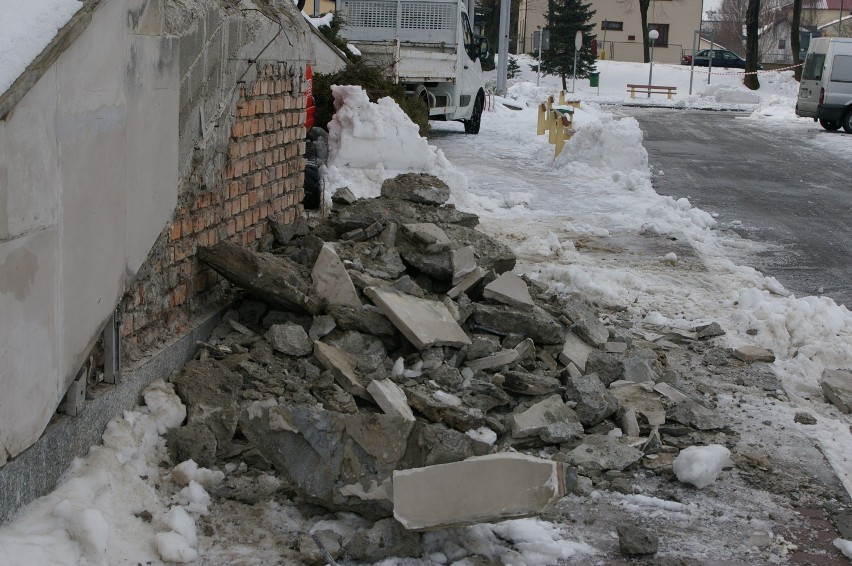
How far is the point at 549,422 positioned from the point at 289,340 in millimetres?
1393

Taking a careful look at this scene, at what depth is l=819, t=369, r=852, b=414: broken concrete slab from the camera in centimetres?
588

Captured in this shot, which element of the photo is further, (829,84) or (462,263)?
(829,84)

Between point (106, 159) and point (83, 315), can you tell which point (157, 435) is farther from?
point (106, 159)

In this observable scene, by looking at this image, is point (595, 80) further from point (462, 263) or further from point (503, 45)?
point (462, 263)

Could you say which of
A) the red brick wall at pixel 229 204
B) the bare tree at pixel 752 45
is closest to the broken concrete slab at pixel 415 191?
the red brick wall at pixel 229 204

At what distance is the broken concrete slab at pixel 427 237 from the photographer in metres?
6.45

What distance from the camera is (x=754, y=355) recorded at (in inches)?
263

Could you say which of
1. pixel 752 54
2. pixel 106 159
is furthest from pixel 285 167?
pixel 752 54

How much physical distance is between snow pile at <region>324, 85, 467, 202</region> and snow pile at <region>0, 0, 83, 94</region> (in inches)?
269

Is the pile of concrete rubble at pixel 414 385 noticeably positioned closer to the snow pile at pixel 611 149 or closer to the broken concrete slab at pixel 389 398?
the broken concrete slab at pixel 389 398

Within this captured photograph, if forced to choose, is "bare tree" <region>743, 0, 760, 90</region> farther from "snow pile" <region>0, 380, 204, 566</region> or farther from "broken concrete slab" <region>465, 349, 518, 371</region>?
"snow pile" <region>0, 380, 204, 566</region>

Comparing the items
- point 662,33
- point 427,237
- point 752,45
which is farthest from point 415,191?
point 662,33

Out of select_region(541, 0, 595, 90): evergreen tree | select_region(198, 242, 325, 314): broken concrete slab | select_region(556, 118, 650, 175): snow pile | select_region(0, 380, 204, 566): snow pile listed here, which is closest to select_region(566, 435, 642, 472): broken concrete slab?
select_region(198, 242, 325, 314): broken concrete slab

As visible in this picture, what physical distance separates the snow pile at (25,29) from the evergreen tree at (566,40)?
163 ft
